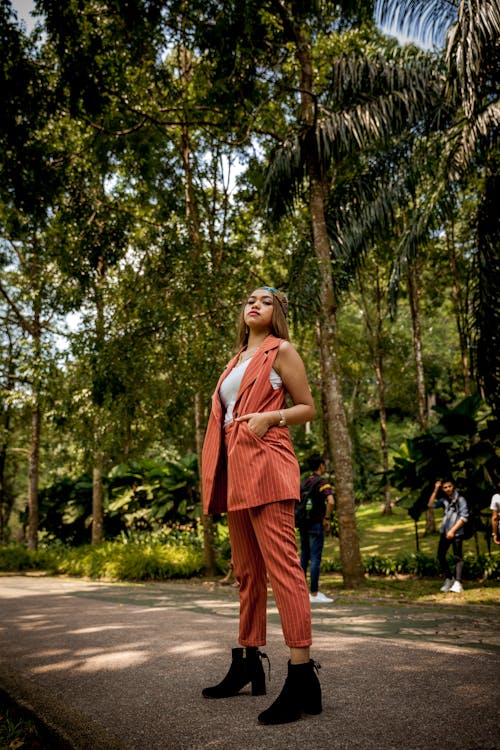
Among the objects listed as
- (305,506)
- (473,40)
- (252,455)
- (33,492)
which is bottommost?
(305,506)

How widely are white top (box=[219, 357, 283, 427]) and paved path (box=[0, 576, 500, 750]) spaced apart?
131 centimetres

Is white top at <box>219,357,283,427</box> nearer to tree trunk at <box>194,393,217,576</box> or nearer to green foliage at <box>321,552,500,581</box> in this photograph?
green foliage at <box>321,552,500,581</box>

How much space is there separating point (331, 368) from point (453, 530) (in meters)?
3.37

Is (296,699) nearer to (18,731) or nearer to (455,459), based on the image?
(18,731)

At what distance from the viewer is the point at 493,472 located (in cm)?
977

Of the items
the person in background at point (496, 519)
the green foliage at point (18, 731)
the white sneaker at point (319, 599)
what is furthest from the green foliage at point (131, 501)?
the green foliage at point (18, 731)

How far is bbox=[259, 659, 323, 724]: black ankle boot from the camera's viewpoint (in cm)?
223

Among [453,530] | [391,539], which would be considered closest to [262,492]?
[453,530]

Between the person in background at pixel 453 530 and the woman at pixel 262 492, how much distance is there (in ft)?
22.7

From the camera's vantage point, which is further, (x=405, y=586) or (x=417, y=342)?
(x=417, y=342)

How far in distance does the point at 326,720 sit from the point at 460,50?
7.39 meters

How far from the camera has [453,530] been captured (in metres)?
8.83

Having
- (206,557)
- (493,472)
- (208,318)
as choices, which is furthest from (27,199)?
(493,472)

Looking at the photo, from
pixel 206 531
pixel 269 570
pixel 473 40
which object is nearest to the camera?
pixel 269 570
